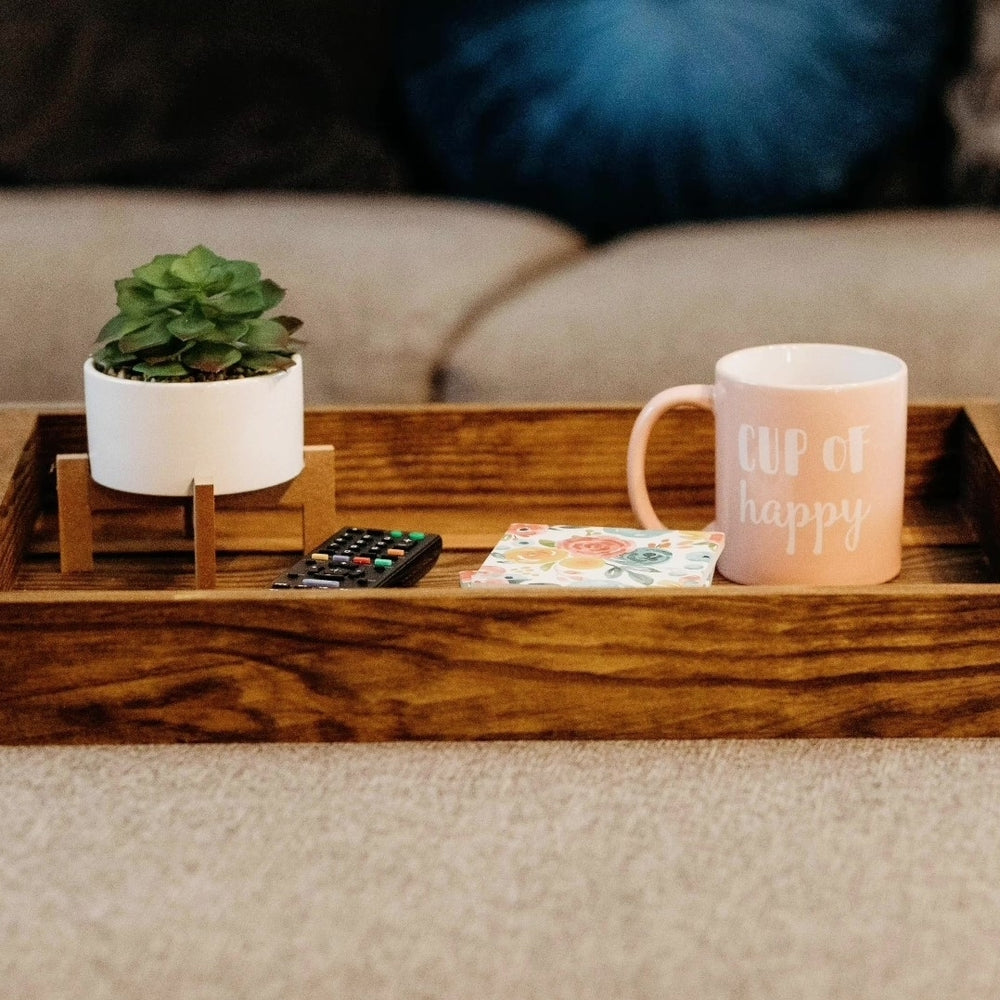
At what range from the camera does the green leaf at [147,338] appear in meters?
0.79

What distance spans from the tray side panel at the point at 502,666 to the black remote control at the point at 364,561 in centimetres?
6

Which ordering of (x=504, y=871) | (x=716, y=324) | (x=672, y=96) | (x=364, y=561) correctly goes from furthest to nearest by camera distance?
(x=672, y=96)
(x=716, y=324)
(x=364, y=561)
(x=504, y=871)

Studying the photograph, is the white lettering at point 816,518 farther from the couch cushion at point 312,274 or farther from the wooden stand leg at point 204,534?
the couch cushion at point 312,274

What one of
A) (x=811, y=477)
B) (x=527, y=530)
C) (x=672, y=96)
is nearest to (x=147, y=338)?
(x=527, y=530)

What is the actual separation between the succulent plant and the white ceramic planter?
0.04 ft

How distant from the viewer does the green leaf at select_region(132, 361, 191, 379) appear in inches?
31.4

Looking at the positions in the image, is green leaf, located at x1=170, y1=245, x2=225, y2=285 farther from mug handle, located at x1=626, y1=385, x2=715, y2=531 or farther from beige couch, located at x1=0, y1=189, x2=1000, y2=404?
beige couch, located at x1=0, y1=189, x2=1000, y2=404

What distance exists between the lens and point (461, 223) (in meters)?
1.55

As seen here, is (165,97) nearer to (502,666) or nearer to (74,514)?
(74,514)

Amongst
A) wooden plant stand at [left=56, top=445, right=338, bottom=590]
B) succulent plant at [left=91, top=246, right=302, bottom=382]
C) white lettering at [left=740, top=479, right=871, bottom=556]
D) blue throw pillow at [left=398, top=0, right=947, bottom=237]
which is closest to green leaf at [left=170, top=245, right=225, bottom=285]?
succulent plant at [left=91, top=246, right=302, bottom=382]

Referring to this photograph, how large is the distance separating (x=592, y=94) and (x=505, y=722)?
3.88 feet

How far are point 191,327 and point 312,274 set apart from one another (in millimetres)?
503

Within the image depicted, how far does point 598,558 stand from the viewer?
780mm

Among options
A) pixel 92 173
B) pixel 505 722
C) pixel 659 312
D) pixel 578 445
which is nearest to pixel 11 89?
pixel 92 173
